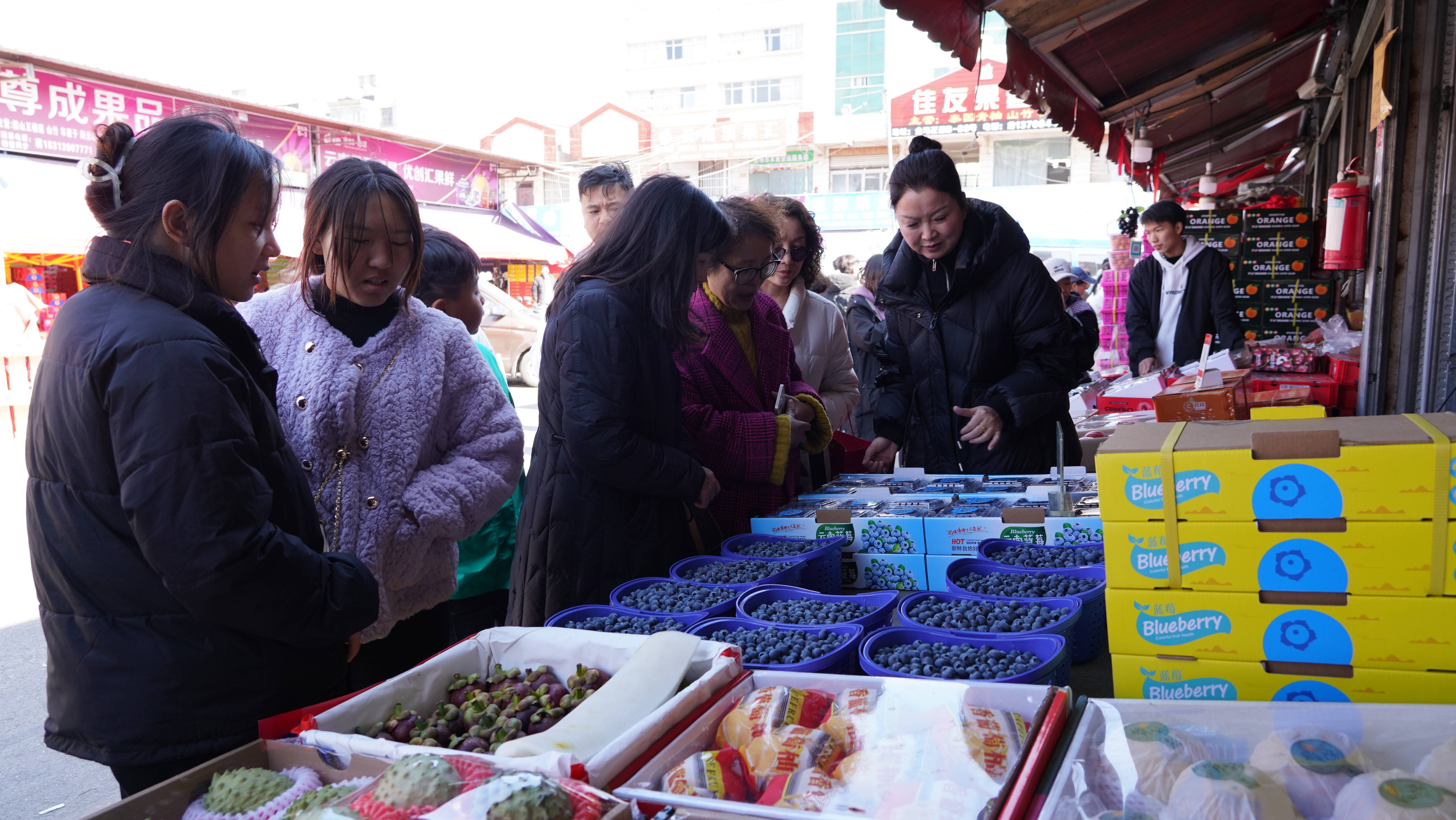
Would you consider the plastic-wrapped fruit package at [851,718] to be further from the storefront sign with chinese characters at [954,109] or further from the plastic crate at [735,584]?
the storefront sign with chinese characters at [954,109]

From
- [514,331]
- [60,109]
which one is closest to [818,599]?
[514,331]

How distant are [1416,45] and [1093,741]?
3557mm

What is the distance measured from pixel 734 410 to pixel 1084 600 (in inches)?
43.2

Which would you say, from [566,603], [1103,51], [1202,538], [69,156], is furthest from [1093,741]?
[69,156]

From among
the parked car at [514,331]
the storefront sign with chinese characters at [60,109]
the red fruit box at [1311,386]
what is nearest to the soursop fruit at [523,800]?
the red fruit box at [1311,386]

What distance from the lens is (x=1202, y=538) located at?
1216 mm

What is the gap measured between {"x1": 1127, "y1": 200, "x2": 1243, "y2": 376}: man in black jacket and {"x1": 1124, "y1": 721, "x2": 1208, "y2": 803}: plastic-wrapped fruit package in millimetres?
4452

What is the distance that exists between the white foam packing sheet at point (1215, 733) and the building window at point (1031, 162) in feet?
97.6

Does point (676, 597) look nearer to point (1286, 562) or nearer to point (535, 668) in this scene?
point (535, 668)

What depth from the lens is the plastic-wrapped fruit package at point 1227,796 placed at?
944 mm

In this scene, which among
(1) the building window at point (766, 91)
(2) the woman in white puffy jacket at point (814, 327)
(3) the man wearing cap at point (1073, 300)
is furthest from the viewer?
(1) the building window at point (766, 91)

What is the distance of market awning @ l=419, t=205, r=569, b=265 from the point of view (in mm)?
17234

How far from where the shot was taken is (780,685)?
1.34 metres

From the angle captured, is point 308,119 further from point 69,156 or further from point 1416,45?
point 1416,45
